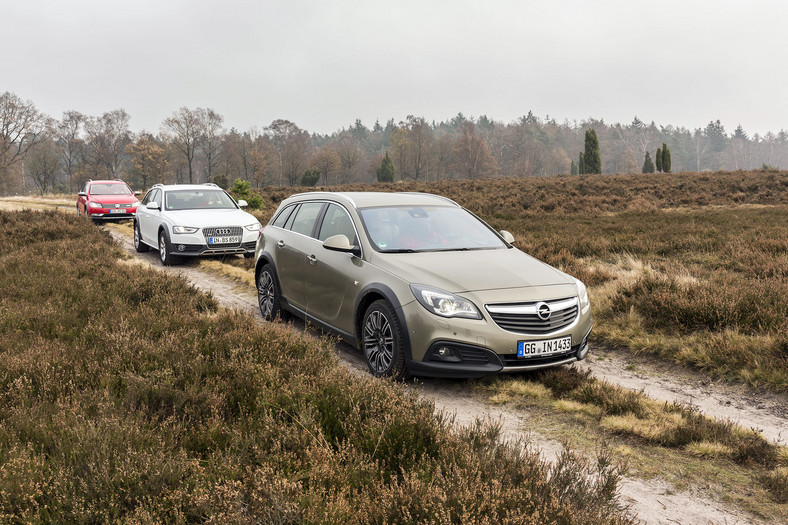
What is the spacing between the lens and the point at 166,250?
12.5 metres

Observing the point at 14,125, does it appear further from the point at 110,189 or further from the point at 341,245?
the point at 341,245

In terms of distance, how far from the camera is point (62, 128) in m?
73.9

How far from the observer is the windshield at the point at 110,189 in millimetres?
22314

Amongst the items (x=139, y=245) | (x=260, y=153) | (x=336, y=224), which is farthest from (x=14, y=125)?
(x=336, y=224)

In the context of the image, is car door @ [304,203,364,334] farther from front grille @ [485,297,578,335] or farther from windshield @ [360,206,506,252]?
front grille @ [485,297,578,335]

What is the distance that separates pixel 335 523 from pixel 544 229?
15.8 metres

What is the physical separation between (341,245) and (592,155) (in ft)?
189

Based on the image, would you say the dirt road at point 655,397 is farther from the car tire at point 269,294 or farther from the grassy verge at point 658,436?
the car tire at point 269,294

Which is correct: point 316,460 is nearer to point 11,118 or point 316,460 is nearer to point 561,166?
point 11,118

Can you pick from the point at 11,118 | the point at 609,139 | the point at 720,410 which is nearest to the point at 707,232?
the point at 720,410

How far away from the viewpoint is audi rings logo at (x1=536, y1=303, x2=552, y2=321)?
5.00 metres

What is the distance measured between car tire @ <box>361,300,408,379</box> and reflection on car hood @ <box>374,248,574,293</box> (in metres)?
0.40

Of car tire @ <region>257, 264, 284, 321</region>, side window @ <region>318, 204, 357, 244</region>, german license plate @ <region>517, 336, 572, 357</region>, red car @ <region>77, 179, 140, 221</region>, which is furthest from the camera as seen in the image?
red car @ <region>77, 179, 140, 221</region>

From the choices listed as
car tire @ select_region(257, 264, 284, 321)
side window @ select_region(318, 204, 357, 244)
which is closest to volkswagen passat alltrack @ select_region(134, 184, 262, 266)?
car tire @ select_region(257, 264, 284, 321)
